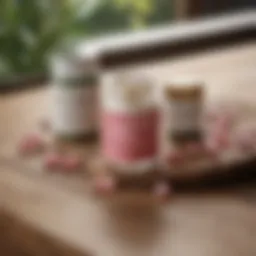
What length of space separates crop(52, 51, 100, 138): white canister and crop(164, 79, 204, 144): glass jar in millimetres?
119

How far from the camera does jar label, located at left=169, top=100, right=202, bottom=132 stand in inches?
45.9

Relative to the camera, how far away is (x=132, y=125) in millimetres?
1047

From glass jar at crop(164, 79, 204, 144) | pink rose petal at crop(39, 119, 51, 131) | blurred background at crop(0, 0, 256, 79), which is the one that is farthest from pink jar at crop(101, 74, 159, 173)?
blurred background at crop(0, 0, 256, 79)

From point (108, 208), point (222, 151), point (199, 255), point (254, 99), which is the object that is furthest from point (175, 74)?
point (199, 255)

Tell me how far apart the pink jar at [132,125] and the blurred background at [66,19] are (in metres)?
1.28

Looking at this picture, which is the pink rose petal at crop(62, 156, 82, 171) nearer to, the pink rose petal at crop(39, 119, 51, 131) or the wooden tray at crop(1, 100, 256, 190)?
the wooden tray at crop(1, 100, 256, 190)

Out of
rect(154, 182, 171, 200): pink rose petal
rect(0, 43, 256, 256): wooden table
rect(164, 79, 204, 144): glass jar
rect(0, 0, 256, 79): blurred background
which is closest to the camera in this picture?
rect(0, 43, 256, 256): wooden table

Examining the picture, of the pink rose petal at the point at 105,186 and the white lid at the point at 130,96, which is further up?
the white lid at the point at 130,96

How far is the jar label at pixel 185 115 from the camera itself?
1.17m

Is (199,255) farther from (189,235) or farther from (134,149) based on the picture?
(134,149)

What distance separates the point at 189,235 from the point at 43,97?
0.64 m

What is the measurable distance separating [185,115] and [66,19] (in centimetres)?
140

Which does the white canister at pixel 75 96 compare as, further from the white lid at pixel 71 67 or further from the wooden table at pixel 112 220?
the wooden table at pixel 112 220

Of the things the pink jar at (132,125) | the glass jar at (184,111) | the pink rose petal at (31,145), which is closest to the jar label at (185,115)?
the glass jar at (184,111)
